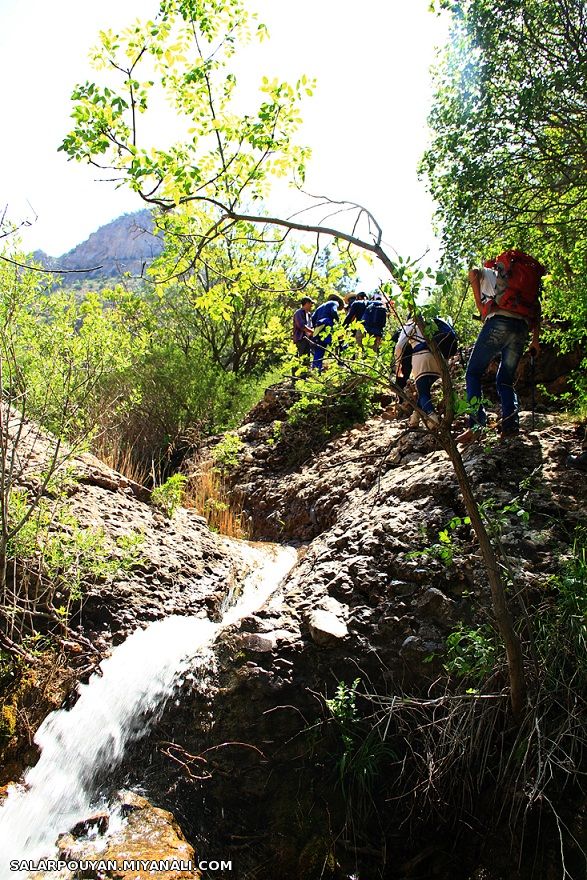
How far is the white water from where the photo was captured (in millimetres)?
3143

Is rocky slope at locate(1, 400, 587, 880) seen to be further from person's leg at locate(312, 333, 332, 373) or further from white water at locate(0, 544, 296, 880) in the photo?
person's leg at locate(312, 333, 332, 373)

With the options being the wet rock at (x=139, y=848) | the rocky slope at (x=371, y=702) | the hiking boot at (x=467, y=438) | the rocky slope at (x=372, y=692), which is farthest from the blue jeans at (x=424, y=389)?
the wet rock at (x=139, y=848)

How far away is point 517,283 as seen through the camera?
4.93 metres

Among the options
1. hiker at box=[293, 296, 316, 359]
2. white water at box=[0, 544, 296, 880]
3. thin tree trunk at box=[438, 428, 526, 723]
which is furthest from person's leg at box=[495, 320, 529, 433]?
hiker at box=[293, 296, 316, 359]

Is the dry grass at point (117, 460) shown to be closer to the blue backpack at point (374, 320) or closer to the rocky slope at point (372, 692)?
the rocky slope at point (372, 692)

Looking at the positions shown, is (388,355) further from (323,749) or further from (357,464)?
(357,464)

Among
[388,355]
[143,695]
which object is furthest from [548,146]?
[143,695]

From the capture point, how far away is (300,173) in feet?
11.0

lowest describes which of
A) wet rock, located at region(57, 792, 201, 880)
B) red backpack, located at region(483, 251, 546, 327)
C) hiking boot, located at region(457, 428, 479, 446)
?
wet rock, located at region(57, 792, 201, 880)

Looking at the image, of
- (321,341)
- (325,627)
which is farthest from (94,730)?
(321,341)

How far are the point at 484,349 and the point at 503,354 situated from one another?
176 mm

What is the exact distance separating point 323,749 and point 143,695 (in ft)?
4.34

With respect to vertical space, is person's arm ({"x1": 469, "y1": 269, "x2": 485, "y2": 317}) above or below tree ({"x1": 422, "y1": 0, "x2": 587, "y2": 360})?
below

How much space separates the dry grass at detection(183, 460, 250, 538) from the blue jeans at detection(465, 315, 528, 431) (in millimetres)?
3757
